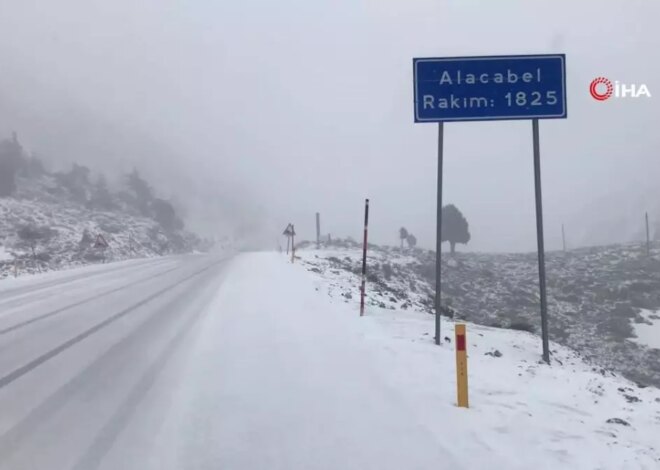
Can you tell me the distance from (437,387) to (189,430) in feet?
10.2

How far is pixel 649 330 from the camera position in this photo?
22516mm

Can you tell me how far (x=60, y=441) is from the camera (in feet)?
14.7

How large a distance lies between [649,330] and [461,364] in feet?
69.5

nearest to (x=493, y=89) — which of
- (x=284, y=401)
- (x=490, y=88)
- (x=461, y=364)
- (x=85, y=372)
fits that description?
(x=490, y=88)

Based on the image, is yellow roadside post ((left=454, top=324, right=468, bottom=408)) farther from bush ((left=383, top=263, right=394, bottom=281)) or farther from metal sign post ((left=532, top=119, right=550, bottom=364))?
bush ((left=383, top=263, right=394, bottom=281))

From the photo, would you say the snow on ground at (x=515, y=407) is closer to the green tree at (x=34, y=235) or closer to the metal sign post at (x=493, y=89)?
the metal sign post at (x=493, y=89)

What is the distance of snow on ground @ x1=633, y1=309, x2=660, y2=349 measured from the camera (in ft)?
69.1

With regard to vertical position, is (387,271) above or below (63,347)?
above

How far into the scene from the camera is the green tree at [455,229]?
46.5 metres

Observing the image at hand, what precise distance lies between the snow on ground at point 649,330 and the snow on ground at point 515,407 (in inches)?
561

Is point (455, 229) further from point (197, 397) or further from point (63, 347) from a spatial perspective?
point (197, 397)

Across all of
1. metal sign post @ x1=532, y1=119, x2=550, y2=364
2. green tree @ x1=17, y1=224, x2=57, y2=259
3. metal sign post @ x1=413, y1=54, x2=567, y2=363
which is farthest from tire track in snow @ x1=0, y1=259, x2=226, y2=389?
green tree @ x1=17, y1=224, x2=57, y2=259

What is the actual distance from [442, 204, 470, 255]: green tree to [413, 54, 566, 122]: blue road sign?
3798cm

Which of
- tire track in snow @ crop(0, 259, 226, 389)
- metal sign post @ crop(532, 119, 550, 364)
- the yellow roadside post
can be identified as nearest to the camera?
the yellow roadside post
